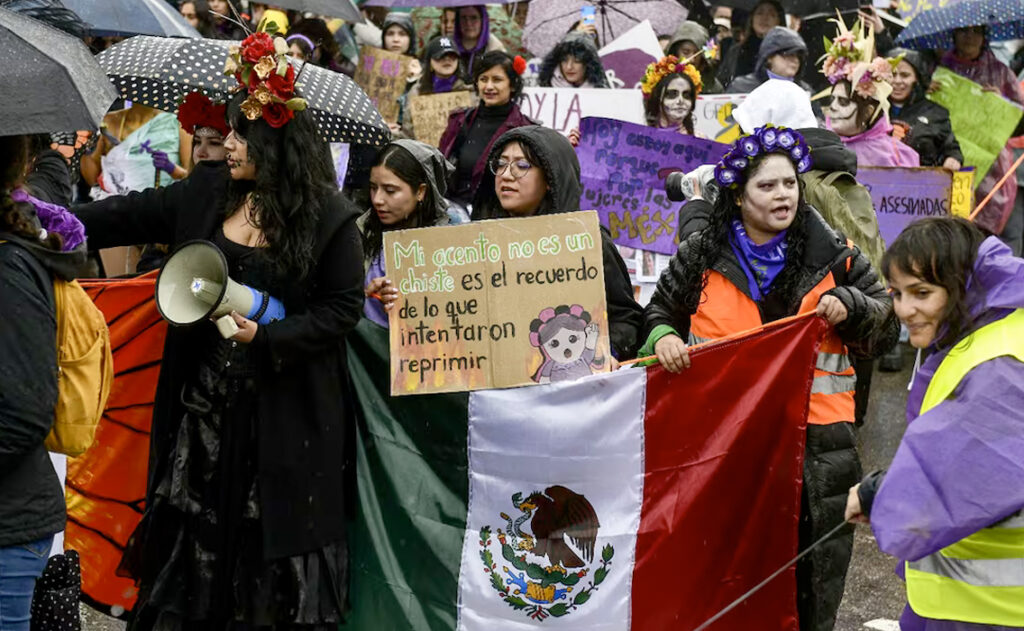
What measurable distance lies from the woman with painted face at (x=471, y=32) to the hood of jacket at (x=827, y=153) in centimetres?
466

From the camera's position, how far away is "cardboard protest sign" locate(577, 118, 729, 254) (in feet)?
26.0

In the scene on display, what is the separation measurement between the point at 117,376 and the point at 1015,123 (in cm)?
754

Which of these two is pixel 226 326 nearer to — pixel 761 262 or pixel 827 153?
pixel 761 262

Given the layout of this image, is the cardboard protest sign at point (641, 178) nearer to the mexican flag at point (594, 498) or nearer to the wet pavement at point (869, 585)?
the wet pavement at point (869, 585)

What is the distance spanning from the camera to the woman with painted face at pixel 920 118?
10.1m

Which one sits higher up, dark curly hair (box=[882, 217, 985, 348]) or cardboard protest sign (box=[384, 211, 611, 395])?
dark curly hair (box=[882, 217, 985, 348])

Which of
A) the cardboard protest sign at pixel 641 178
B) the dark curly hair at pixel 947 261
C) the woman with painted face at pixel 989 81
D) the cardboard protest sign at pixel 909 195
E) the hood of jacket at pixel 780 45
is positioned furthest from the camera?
the woman with painted face at pixel 989 81

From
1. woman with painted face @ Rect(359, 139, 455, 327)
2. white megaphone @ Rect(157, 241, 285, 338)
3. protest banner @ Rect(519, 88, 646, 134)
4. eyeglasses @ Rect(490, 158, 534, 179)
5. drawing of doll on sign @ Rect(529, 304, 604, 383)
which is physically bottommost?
drawing of doll on sign @ Rect(529, 304, 604, 383)

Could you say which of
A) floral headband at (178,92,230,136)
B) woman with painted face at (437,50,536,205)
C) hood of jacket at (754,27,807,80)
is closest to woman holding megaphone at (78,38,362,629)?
floral headband at (178,92,230,136)

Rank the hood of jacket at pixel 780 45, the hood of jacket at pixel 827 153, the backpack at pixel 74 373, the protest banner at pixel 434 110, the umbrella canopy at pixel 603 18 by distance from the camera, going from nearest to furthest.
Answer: the backpack at pixel 74 373 < the hood of jacket at pixel 827 153 < the protest banner at pixel 434 110 < the hood of jacket at pixel 780 45 < the umbrella canopy at pixel 603 18

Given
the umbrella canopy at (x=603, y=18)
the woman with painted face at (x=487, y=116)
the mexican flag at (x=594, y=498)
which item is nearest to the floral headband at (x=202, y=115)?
the mexican flag at (x=594, y=498)

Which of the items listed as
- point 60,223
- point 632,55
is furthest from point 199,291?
point 632,55

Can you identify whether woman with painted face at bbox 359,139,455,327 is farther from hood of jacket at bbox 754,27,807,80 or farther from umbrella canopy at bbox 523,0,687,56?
umbrella canopy at bbox 523,0,687,56

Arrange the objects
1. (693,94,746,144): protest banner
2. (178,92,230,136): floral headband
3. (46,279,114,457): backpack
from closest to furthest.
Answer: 1. (46,279,114,457): backpack
2. (178,92,230,136): floral headband
3. (693,94,746,144): protest banner
